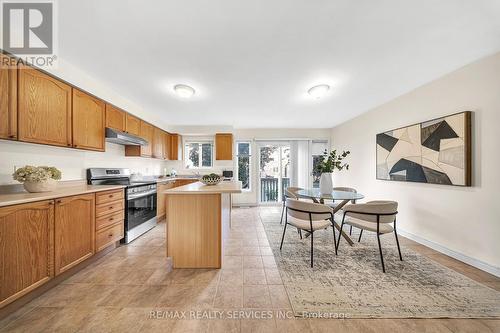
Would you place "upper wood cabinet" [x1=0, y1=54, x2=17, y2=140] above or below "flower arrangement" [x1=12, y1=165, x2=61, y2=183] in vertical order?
above

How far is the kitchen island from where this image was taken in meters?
2.15

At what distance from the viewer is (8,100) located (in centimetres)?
168

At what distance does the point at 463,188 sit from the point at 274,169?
4.08m

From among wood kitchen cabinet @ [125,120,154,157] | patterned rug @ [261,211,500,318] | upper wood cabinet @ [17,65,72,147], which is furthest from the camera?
wood kitchen cabinet @ [125,120,154,157]

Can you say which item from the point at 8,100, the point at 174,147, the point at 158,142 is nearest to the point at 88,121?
the point at 8,100

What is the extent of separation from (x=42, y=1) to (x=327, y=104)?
3.86 metres

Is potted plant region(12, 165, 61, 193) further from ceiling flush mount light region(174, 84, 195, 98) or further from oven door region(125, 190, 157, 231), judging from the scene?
ceiling flush mount light region(174, 84, 195, 98)

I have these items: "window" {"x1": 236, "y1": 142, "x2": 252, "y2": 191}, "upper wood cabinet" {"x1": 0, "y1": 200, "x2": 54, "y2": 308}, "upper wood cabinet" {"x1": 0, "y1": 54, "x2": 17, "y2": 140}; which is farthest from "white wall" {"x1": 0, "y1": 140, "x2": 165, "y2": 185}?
"window" {"x1": 236, "y1": 142, "x2": 252, "y2": 191}

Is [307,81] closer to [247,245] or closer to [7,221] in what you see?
[247,245]

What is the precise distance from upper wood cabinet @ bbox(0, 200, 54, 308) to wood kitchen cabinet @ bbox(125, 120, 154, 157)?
211 centimetres

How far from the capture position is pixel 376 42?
5.99ft

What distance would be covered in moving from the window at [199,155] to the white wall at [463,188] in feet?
14.7

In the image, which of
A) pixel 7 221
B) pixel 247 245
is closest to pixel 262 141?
pixel 247 245

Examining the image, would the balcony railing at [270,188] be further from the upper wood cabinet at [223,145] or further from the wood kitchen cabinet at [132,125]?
the wood kitchen cabinet at [132,125]
